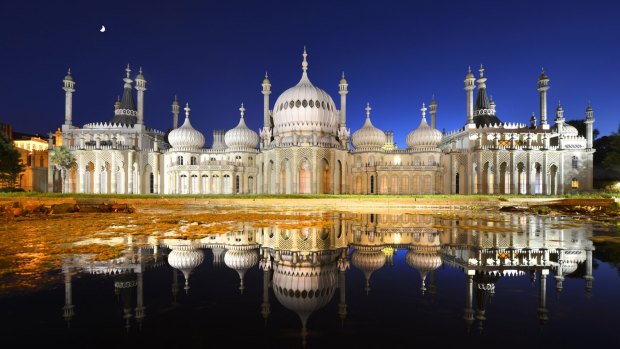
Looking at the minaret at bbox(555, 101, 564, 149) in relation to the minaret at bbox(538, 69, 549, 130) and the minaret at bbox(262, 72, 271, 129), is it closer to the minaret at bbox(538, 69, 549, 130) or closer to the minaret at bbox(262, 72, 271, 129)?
the minaret at bbox(538, 69, 549, 130)

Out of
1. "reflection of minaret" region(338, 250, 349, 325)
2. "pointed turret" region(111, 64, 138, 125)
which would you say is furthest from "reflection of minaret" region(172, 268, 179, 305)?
"pointed turret" region(111, 64, 138, 125)

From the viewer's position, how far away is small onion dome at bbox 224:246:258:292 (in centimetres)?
659

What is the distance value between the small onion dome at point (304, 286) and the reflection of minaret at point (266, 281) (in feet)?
0.41

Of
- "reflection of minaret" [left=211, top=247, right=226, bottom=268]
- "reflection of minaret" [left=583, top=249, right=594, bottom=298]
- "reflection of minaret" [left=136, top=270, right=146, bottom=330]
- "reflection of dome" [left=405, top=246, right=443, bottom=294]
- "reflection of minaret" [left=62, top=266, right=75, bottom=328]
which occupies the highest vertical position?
"reflection of minaret" [left=62, top=266, right=75, bottom=328]

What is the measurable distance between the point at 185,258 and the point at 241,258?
1245 mm

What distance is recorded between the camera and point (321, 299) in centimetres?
476

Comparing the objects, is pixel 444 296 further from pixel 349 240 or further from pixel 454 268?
pixel 349 240

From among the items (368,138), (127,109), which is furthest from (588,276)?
(127,109)

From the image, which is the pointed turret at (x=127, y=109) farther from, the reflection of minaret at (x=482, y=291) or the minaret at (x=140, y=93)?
the reflection of minaret at (x=482, y=291)

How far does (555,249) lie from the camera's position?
27.9 feet

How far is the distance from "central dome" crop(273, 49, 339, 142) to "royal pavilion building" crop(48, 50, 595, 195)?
0.15m

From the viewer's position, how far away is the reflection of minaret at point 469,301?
403cm

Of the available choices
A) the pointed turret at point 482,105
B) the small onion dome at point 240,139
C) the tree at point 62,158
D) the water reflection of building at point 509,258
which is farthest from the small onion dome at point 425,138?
the tree at point 62,158

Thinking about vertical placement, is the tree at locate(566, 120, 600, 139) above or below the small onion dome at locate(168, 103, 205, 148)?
above
